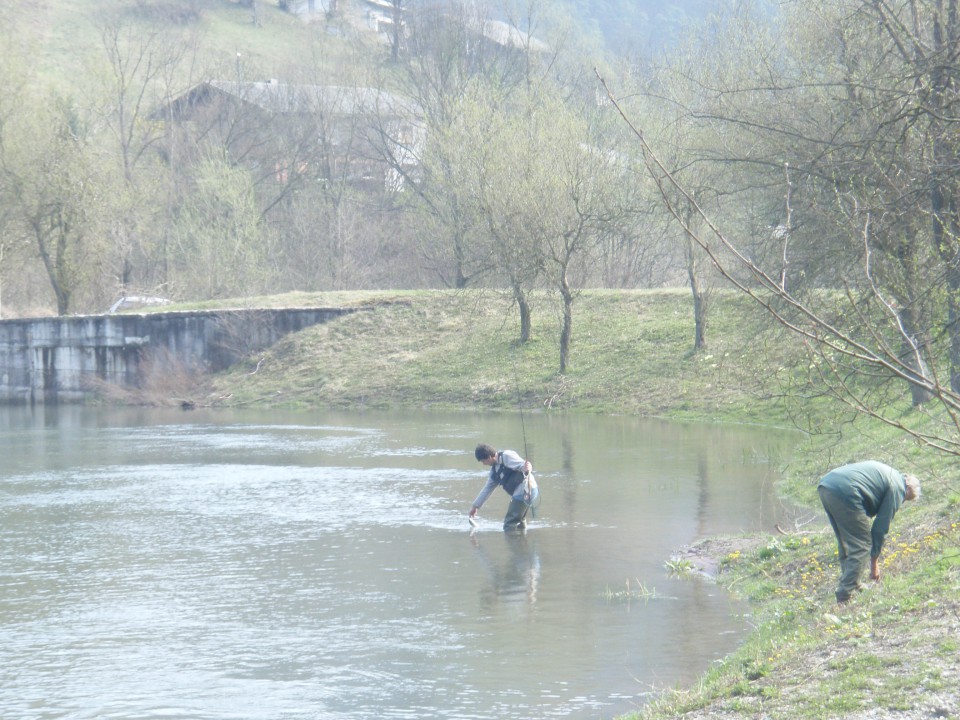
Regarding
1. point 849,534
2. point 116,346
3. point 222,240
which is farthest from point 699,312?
point 849,534

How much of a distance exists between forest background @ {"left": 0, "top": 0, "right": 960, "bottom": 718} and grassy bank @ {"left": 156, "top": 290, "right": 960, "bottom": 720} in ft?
0.19

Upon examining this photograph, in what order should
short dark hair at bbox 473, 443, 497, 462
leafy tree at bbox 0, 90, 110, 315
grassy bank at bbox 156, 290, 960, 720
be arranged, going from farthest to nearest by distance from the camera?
leafy tree at bbox 0, 90, 110, 315 → short dark hair at bbox 473, 443, 497, 462 → grassy bank at bbox 156, 290, 960, 720

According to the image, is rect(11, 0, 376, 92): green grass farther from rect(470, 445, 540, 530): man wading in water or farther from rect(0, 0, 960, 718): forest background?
rect(470, 445, 540, 530): man wading in water

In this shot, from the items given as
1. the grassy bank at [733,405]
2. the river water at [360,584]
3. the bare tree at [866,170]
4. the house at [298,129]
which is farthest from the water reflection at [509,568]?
the house at [298,129]

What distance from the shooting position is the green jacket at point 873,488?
965cm

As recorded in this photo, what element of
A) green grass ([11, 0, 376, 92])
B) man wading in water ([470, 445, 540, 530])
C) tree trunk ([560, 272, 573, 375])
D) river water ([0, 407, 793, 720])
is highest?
green grass ([11, 0, 376, 92])

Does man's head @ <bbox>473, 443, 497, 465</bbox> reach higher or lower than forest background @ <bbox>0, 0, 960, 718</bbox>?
lower

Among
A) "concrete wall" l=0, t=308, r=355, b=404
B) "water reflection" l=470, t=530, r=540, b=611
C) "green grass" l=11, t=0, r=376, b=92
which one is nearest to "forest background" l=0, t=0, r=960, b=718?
"green grass" l=11, t=0, r=376, b=92

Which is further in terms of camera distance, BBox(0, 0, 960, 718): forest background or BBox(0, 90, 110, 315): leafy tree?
BBox(0, 90, 110, 315): leafy tree

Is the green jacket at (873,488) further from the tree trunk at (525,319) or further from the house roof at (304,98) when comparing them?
the house roof at (304,98)

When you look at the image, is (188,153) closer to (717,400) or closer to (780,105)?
(717,400)

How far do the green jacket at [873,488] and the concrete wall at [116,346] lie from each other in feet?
128

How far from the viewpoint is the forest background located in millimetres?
9141

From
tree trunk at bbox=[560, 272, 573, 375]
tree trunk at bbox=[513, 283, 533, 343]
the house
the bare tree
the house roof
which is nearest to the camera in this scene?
the bare tree
